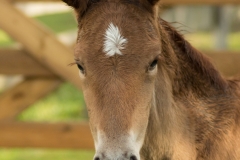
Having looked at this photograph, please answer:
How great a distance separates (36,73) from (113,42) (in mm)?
3500

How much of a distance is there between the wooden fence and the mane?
2301 mm

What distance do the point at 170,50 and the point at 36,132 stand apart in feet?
11.2

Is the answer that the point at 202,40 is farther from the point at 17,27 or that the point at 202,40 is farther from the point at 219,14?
the point at 17,27

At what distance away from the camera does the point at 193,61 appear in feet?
15.6

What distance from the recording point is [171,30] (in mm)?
4762

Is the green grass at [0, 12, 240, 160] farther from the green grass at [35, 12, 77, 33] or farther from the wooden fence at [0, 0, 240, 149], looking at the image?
the wooden fence at [0, 0, 240, 149]

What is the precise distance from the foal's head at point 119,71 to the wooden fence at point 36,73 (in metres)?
2.77

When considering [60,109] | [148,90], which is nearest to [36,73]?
[148,90]

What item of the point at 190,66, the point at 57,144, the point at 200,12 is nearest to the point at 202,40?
the point at 200,12

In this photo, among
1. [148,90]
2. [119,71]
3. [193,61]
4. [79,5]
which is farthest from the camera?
[193,61]

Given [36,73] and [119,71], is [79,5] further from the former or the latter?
[36,73]

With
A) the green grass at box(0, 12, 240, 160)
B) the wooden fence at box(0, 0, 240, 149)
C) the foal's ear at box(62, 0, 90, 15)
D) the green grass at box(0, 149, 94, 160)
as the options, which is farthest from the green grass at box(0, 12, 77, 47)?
the foal's ear at box(62, 0, 90, 15)

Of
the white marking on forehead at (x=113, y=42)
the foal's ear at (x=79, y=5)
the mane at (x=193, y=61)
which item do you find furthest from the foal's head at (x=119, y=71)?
the mane at (x=193, y=61)

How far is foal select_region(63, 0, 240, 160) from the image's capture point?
4.04 meters
